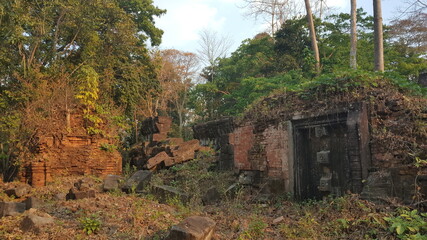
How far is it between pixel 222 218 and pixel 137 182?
372 cm

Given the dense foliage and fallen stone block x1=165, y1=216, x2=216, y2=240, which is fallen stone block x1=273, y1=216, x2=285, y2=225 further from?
the dense foliage

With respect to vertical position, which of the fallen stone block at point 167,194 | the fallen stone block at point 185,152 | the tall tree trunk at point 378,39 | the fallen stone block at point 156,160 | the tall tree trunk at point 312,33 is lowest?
the fallen stone block at point 167,194

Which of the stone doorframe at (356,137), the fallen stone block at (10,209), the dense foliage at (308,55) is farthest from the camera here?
the dense foliage at (308,55)

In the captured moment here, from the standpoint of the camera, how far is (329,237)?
4.73 m

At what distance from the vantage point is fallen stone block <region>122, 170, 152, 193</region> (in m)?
8.82

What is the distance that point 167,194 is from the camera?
27.1 ft

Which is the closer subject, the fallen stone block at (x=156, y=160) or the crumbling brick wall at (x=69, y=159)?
the crumbling brick wall at (x=69, y=159)

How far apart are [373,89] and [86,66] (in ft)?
35.1

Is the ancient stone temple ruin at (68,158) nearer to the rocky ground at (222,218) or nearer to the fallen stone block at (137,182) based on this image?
the fallen stone block at (137,182)

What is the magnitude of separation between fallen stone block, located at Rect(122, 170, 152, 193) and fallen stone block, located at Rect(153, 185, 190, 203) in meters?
0.54

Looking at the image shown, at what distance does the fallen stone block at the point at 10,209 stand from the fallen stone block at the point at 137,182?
258 cm

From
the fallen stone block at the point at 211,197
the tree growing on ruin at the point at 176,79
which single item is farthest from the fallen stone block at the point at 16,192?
the tree growing on ruin at the point at 176,79

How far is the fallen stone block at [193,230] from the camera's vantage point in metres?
4.20

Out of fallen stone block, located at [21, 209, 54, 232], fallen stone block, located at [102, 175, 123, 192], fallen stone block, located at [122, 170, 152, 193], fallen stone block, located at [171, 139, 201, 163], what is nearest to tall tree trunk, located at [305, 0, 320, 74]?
fallen stone block, located at [171, 139, 201, 163]
